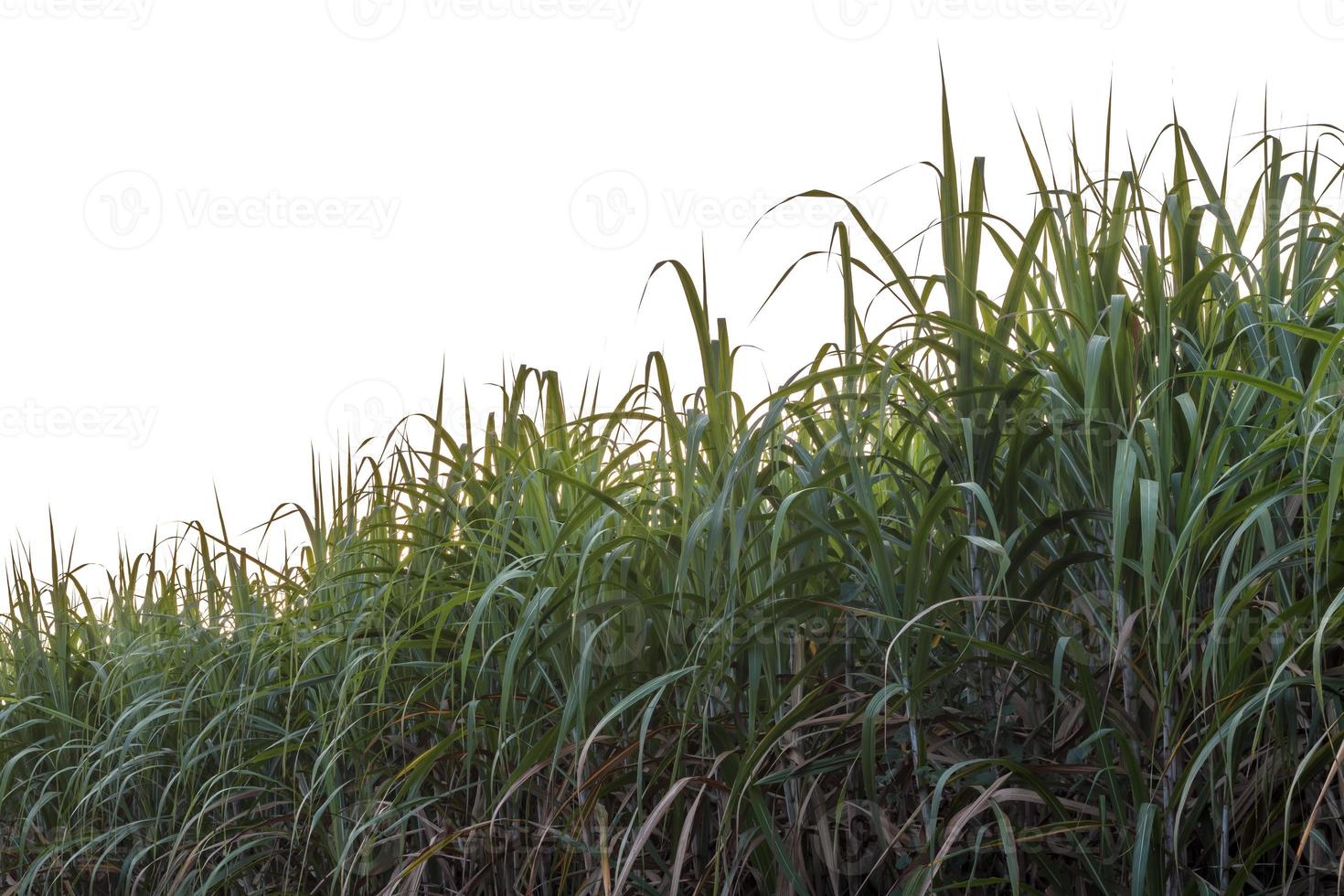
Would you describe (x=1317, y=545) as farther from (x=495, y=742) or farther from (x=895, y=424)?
(x=495, y=742)

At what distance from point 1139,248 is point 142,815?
2.39 metres

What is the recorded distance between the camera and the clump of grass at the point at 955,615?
3.83 feet

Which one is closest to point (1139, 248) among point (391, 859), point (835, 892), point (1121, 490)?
point (1121, 490)

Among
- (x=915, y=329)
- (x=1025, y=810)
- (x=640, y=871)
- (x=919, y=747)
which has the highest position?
(x=915, y=329)

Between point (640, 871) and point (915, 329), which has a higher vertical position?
point (915, 329)

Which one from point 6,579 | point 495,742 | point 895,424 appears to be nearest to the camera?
point 495,742

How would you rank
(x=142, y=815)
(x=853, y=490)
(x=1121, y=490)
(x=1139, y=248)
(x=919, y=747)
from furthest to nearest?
(x=142, y=815) < (x=853, y=490) < (x=1139, y=248) < (x=919, y=747) < (x=1121, y=490)

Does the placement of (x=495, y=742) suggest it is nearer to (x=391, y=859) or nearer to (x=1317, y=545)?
(x=391, y=859)

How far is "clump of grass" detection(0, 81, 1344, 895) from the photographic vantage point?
3.83 ft

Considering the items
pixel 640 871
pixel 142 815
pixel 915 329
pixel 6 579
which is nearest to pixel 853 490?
pixel 915 329

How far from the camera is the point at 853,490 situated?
4.97 ft

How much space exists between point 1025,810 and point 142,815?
2092mm

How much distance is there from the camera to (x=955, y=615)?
142cm

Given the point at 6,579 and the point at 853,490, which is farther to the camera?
the point at 6,579
